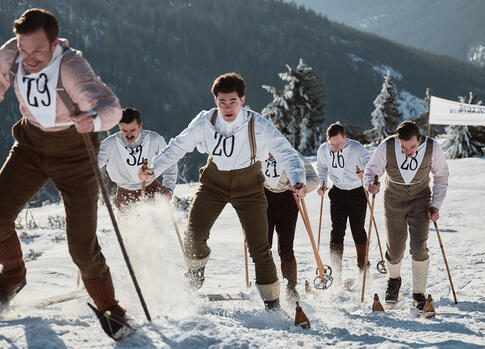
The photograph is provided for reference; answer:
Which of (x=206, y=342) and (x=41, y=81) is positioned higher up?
(x=41, y=81)

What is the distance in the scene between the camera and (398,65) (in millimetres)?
182750

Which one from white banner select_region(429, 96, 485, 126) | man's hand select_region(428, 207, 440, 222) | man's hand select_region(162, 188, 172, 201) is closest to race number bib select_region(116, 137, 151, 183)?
man's hand select_region(162, 188, 172, 201)

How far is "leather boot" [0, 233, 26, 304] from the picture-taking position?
11.2 ft

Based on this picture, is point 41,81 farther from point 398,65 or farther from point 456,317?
point 398,65

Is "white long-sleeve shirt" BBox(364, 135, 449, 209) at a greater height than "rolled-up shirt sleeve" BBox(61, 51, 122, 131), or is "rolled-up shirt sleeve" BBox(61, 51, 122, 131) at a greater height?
"rolled-up shirt sleeve" BBox(61, 51, 122, 131)

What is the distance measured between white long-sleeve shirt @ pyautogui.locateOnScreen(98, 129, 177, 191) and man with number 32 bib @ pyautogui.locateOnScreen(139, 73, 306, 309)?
1161 mm

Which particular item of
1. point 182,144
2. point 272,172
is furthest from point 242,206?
point 272,172

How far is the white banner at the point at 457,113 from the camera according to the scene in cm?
1317

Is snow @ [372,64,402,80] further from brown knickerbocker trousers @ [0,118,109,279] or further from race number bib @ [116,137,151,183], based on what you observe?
brown knickerbocker trousers @ [0,118,109,279]

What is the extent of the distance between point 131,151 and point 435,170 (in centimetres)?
350

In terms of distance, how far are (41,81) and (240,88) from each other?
1.61 metres

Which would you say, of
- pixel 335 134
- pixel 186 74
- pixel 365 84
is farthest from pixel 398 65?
pixel 335 134

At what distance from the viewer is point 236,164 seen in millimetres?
4062

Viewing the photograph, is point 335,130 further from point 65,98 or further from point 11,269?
point 11,269
